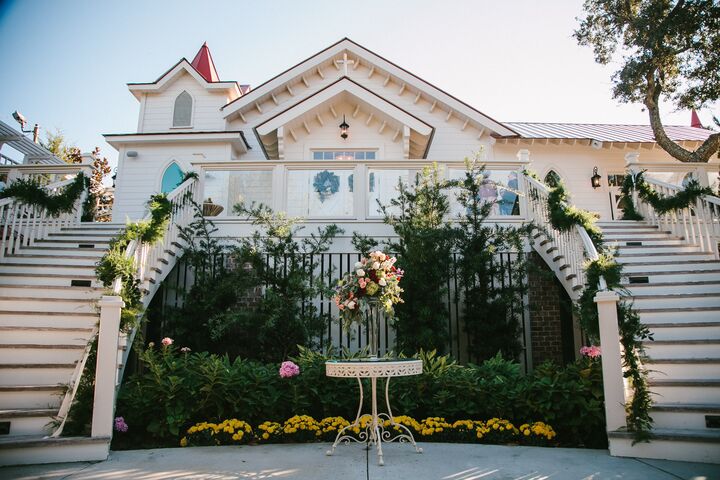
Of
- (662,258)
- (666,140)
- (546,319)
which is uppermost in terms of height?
(666,140)

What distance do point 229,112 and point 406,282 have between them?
8767 mm

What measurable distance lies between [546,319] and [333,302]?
3833 millimetres

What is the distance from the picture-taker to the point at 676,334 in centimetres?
661

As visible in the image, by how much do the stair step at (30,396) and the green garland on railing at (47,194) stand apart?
4.61 metres

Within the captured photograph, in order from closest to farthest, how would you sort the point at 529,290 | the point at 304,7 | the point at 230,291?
the point at 304,7, the point at 230,291, the point at 529,290

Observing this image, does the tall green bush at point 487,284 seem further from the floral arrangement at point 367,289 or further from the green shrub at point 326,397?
the floral arrangement at point 367,289

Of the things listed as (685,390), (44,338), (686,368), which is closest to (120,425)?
(44,338)

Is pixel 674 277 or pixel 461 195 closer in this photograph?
pixel 674 277

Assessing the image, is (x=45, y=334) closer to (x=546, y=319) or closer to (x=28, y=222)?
(x=28, y=222)

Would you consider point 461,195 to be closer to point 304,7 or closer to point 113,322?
point 304,7

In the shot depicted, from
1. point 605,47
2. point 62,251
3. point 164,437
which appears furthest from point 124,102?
point 605,47

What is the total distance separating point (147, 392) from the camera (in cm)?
620

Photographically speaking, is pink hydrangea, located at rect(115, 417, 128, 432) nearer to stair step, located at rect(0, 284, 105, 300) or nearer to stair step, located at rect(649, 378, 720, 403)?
stair step, located at rect(0, 284, 105, 300)

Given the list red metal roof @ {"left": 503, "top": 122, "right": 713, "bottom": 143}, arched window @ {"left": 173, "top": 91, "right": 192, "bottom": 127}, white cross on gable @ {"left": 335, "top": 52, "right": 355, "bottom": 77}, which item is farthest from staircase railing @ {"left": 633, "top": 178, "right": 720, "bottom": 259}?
arched window @ {"left": 173, "top": 91, "right": 192, "bottom": 127}
